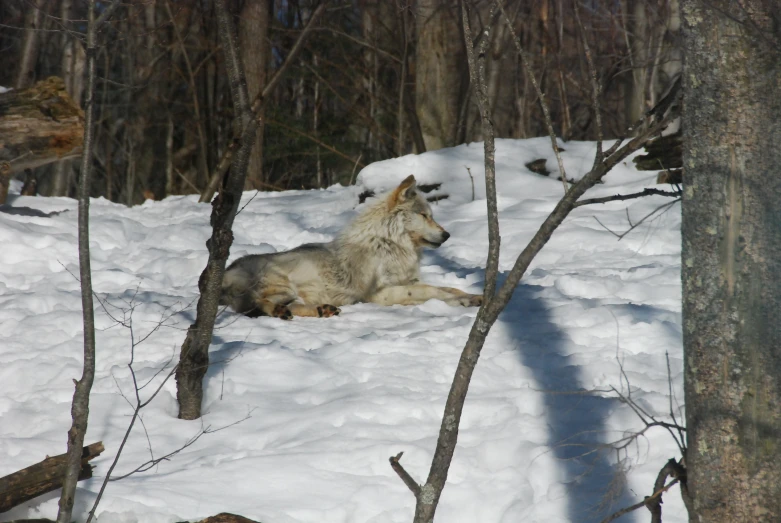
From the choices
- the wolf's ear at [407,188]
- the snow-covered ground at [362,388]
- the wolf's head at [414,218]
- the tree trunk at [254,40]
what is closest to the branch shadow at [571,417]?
the snow-covered ground at [362,388]

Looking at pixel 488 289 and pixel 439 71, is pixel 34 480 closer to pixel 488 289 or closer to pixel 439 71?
pixel 488 289

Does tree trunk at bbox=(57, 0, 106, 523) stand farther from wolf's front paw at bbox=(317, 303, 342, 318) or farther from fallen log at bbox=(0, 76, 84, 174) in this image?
fallen log at bbox=(0, 76, 84, 174)

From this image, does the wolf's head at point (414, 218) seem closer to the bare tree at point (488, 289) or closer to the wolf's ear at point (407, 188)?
the wolf's ear at point (407, 188)

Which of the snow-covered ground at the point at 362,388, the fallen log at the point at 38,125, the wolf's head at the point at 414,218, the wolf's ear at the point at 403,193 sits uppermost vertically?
the fallen log at the point at 38,125

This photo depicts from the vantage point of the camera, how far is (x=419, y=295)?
705cm

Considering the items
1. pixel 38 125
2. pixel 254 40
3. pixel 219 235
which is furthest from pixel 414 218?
pixel 254 40

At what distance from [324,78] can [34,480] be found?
15.1 metres

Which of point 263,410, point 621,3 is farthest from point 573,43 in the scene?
point 263,410

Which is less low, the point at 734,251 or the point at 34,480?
the point at 734,251

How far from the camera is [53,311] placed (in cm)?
613

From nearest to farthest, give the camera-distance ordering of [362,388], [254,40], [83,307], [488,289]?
[488,289] < [83,307] < [362,388] < [254,40]

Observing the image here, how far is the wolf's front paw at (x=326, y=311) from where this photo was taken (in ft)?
21.7

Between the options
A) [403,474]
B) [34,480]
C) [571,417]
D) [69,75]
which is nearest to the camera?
[403,474]

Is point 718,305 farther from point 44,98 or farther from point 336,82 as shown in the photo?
point 336,82
